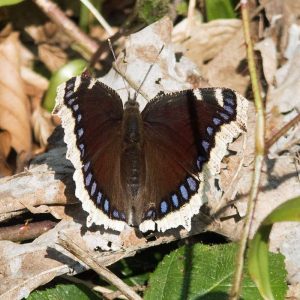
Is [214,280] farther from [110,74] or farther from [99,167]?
[110,74]

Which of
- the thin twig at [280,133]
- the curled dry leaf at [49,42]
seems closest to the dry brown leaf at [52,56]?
A: the curled dry leaf at [49,42]

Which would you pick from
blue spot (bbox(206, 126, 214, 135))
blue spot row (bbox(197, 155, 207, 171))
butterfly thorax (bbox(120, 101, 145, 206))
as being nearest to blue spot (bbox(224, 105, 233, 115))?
blue spot (bbox(206, 126, 214, 135))

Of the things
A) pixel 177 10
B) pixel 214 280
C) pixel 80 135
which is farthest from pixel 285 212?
pixel 177 10

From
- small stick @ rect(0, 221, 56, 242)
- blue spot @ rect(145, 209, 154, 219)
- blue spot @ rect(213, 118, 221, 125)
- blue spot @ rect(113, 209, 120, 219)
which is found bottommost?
small stick @ rect(0, 221, 56, 242)

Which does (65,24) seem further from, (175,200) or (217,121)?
(175,200)

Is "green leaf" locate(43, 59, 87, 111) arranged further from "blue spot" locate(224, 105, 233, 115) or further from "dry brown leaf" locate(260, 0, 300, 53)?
"blue spot" locate(224, 105, 233, 115)
